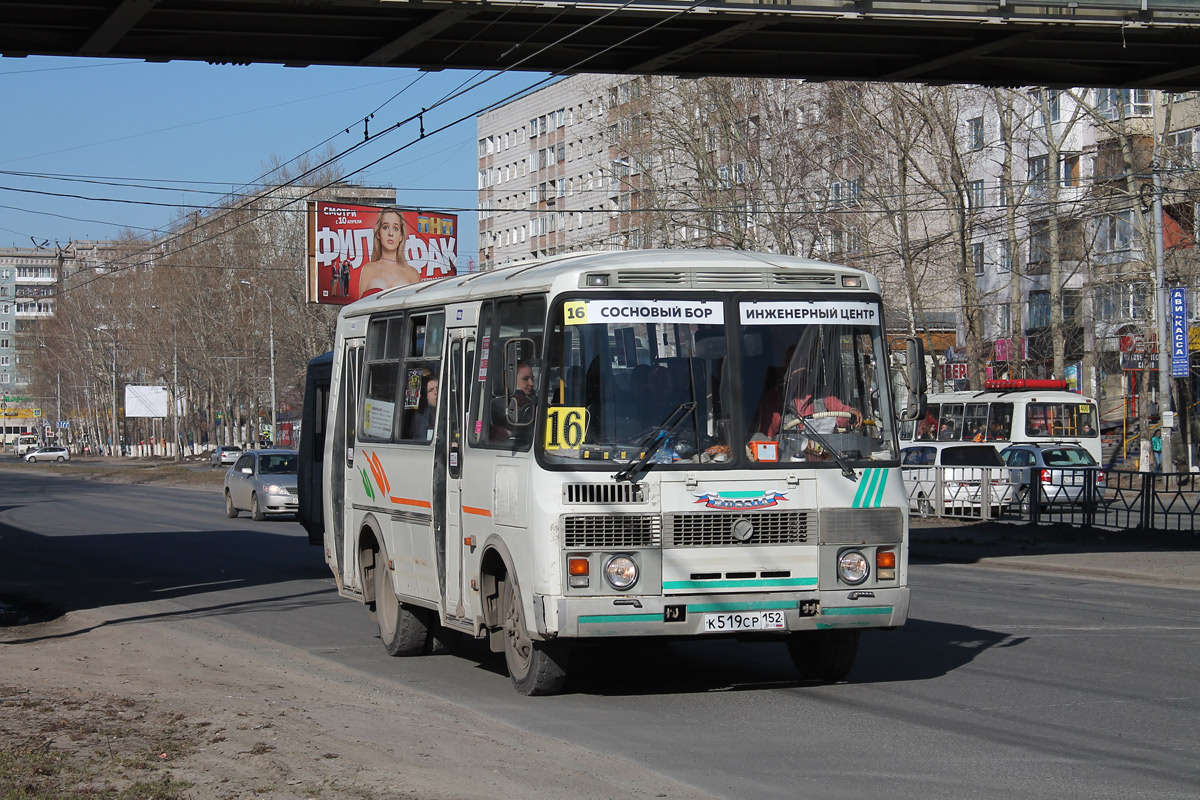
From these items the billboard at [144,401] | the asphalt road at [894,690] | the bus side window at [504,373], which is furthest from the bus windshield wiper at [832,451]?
the billboard at [144,401]

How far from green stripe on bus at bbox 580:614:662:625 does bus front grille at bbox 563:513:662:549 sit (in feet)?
1.38

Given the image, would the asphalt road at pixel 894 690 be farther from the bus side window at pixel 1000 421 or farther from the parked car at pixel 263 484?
the bus side window at pixel 1000 421

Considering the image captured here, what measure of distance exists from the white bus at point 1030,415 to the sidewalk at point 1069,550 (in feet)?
40.0

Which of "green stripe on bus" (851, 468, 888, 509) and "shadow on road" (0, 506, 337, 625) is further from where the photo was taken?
"shadow on road" (0, 506, 337, 625)

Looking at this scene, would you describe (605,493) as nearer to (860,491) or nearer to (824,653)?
(860,491)

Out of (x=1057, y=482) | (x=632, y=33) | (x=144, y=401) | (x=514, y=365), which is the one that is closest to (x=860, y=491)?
(x=514, y=365)

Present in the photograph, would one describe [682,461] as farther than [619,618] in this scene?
Yes

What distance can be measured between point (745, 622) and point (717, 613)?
0.19 metres

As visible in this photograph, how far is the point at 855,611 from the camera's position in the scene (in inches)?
371

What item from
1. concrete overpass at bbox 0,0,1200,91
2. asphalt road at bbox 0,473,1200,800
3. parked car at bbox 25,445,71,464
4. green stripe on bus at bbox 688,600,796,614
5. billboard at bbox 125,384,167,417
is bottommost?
parked car at bbox 25,445,71,464

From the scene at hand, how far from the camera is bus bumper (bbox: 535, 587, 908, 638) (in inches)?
355

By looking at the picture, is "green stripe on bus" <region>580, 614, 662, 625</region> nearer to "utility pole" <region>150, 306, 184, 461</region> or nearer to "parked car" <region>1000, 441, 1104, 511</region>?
"parked car" <region>1000, 441, 1104, 511</region>

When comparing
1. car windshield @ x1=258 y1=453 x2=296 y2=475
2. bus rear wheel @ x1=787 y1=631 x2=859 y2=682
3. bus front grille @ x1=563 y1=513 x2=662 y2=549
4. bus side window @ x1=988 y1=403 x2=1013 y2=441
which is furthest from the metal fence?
bus front grille @ x1=563 y1=513 x2=662 y2=549

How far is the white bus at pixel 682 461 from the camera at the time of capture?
9102 millimetres
